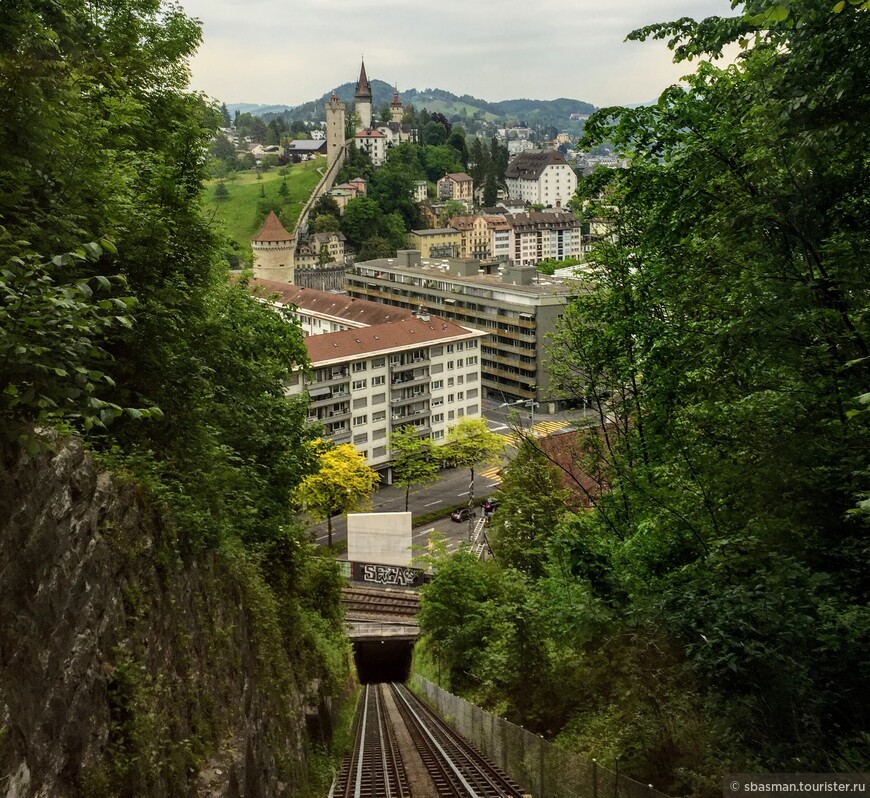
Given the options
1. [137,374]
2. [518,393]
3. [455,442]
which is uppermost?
[518,393]

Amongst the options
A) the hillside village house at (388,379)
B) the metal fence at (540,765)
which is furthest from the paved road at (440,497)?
the metal fence at (540,765)

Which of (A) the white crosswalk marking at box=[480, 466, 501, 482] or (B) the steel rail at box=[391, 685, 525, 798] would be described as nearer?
(B) the steel rail at box=[391, 685, 525, 798]

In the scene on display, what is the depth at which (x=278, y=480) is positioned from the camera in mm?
16953

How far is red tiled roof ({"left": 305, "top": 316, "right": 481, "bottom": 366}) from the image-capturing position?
→ 5441 centimetres

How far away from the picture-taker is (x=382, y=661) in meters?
40.5

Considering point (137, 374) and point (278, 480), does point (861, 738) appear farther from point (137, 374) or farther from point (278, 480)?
point (278, 480)

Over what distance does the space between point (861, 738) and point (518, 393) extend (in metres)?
64.1

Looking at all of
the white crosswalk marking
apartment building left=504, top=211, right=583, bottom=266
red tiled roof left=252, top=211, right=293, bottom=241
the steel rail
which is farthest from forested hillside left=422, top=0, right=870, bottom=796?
apartment building left=504, top=211, right=583, bottom=266

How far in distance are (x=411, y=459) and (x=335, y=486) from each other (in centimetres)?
805

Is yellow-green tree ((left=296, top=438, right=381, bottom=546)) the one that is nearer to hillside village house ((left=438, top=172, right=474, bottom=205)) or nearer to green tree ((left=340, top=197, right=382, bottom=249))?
green tree ((left=340, top=197, right=382, bottom=249))

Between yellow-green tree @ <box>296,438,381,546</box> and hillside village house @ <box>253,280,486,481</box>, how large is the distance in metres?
4.31

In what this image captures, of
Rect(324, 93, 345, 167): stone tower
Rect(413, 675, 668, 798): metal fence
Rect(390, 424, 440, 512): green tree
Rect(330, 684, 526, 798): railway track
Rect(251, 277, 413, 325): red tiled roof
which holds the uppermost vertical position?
Rect(324, 93, 345, 167): stone tower

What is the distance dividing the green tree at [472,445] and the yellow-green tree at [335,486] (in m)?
8.52

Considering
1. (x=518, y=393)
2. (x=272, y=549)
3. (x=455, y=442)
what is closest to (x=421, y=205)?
(x=518, y=393)
